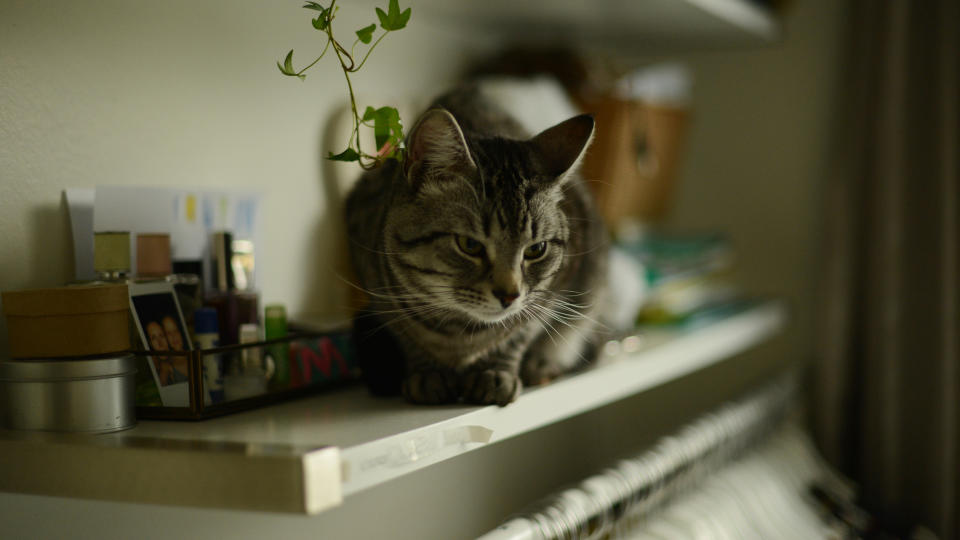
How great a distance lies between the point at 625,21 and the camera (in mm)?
1496

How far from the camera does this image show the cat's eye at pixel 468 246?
754mm

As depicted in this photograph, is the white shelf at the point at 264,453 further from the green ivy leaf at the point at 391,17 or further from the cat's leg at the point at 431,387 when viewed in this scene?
the green ivy leaf at the point at 391,17

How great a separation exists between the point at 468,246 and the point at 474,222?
0.09 ft

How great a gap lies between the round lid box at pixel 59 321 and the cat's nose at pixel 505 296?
0.35 meters

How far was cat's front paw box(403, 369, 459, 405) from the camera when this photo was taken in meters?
0.78

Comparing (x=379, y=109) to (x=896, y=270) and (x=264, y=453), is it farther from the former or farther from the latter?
(x=896, y=270)

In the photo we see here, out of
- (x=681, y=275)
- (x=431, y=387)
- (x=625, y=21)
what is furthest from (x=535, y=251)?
(x=625, y=21)

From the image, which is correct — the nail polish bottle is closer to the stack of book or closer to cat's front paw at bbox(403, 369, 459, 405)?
cat's front paw at bbox(403, 369, 459, 405)

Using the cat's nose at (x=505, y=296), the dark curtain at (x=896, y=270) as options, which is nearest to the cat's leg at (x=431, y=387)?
the cat's nose at (x=505, y=296)

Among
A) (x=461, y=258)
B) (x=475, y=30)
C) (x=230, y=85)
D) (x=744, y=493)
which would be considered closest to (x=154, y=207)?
(x=230, y=85)

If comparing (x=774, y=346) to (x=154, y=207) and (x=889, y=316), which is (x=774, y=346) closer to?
(x=889, y=316)

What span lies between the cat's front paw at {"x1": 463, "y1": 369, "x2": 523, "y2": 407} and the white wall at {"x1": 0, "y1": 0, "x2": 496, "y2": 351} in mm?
351

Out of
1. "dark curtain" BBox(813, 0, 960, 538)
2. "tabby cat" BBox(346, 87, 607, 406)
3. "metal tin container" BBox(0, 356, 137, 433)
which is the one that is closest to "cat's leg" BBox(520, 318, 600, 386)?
"tabby cat" BBox(346, 87, 607, 406)

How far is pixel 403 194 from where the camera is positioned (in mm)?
783
